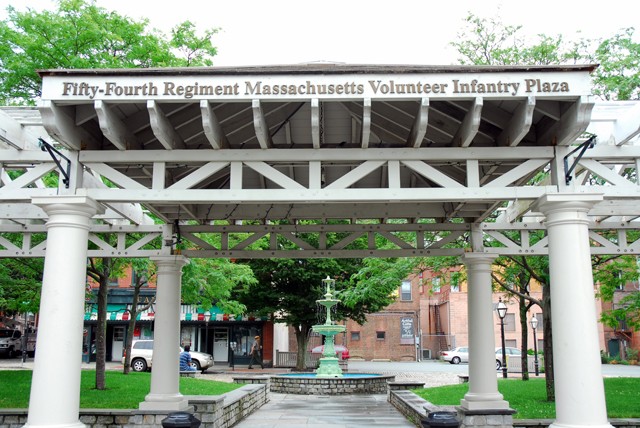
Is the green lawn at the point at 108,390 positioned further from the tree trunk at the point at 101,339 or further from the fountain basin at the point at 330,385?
the fountain basin at the point at 330,385

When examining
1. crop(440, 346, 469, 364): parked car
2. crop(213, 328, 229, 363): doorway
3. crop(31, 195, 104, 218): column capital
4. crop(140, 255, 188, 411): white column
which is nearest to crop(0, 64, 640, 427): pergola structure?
crop(31, 195, 104, 218): column capital

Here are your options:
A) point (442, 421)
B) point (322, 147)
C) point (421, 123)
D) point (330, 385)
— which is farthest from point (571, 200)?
point (330, 385)

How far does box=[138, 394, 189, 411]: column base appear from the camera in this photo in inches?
404

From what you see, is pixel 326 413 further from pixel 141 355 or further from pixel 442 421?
pixel 141 355

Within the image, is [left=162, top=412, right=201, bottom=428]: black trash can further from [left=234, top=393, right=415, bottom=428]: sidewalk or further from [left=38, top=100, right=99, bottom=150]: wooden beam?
[left=234, top=393, right=415, bottom=428]: sidewalk

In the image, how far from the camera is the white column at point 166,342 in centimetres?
1052

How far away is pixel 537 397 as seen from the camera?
1526 centimetres

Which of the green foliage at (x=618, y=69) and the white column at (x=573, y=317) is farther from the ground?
the green foliage at (x=618, y=69)

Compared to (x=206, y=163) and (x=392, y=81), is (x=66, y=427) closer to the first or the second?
(x=206, y=163)

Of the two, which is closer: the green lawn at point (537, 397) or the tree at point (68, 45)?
the green lawn at point (537, 397)

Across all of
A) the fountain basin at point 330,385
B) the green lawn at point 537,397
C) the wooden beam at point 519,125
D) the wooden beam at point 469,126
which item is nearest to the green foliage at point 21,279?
the fountain basin at point 330,385

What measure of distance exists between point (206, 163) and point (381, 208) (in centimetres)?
387

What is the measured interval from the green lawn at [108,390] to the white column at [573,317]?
8.54 metres

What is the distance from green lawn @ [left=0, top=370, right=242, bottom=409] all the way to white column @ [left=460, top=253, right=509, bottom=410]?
6482 millimetres
